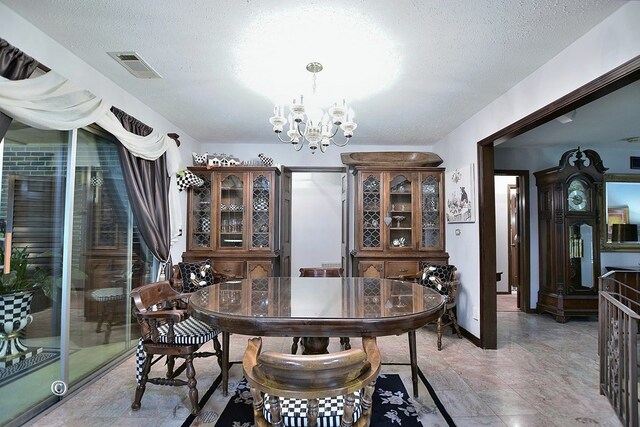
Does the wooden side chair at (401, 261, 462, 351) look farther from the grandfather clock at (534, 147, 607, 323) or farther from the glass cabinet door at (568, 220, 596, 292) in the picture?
Answer: the glass cabinet door at (568, 220, 596, 292)

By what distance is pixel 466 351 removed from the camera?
3.28 meters

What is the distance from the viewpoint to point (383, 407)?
222cm

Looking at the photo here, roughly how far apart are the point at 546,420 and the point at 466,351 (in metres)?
1.20

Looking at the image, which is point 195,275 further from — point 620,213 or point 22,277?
point 620,213

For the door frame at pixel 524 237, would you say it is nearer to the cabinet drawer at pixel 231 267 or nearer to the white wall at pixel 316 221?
the white wall at pixel 316 221

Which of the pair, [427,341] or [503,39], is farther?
[427,341]

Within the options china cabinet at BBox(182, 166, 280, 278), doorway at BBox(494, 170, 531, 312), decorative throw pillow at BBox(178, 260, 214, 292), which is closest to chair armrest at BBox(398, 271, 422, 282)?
china cabinet at BBox(182, 166, 280, 278)

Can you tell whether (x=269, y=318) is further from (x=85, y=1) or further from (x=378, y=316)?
(x=85, y=1)

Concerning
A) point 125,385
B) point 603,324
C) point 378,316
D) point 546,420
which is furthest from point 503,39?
point 125,385

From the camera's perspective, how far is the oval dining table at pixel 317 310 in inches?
62.2

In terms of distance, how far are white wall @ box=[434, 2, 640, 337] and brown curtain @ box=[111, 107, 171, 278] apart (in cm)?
336

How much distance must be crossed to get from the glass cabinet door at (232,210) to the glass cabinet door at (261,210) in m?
0.15

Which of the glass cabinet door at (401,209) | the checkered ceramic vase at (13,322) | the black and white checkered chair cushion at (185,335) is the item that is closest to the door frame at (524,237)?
the glass cabinet door at (401,209)

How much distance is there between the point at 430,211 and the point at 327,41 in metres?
2.95
